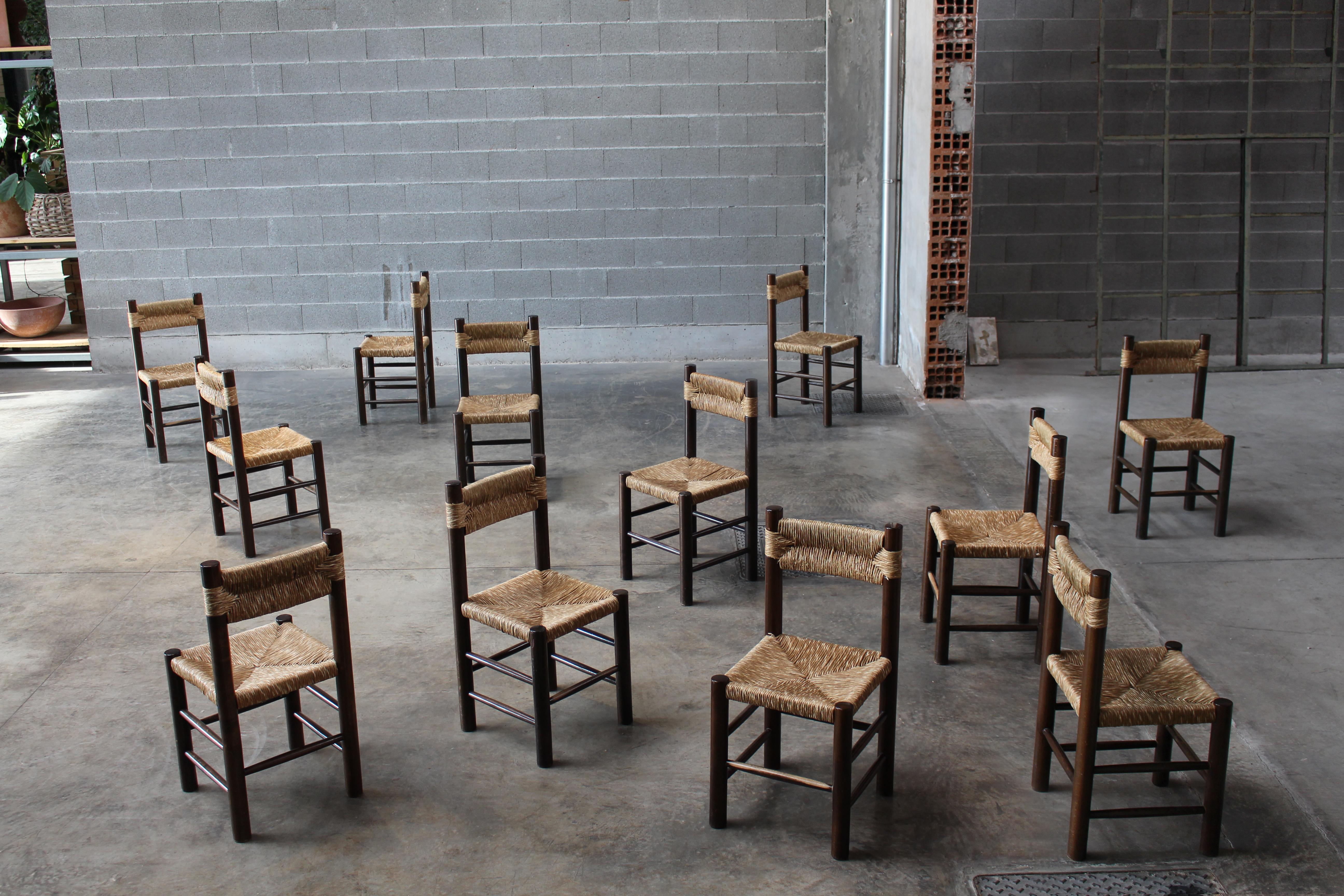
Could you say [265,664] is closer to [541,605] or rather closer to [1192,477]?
[541,605]

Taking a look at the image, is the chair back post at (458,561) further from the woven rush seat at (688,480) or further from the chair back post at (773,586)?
the woven rush seat at (688,480)

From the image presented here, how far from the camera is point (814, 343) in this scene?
6.94 meters

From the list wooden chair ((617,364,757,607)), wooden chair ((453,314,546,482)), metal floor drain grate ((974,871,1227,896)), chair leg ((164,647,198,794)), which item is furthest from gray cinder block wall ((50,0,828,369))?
metal floor drain grate ((974,871,1227,896))

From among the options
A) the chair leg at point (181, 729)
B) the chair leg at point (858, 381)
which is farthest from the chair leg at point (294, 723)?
the chair leg at point (858, 381)

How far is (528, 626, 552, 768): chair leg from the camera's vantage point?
3.30 meters

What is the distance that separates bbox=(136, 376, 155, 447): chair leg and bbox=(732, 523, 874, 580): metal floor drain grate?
3.48 m

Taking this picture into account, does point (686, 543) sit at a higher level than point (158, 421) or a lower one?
lower

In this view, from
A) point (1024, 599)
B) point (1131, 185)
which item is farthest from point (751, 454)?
point (1131, 185)

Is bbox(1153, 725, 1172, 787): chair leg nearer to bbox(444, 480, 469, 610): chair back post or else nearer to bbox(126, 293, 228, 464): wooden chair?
bbox(444, 480, 469, 610): chair back post

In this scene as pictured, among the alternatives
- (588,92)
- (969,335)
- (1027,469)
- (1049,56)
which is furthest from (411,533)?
(1049,56)

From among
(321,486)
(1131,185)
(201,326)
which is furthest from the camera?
(1131,185)

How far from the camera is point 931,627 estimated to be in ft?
14.1

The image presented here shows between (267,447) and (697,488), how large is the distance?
2.03 meters

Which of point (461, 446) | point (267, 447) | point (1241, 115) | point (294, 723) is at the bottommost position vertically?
point (294, 723)
